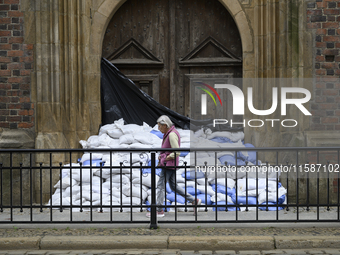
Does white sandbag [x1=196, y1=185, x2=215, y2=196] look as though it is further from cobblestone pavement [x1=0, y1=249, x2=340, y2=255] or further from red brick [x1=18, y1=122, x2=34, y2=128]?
red brick [x1=18, y1=122, x2=34, y2=128]

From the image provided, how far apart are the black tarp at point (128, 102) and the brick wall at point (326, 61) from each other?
1938 millimetres

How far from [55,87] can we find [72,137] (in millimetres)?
1072

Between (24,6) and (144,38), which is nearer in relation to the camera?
(24,6)

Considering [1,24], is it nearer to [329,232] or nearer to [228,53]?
[228,53]

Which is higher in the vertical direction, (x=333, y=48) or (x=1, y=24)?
(x=1, y=24)

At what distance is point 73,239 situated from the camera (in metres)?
6.11

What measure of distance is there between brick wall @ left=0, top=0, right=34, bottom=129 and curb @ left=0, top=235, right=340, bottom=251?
369 cm

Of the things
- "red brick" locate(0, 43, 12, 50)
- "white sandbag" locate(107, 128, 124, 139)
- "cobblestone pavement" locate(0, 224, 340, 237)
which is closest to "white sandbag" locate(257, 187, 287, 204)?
"cobblestone pavement" locate(0, 224, 340, 237)

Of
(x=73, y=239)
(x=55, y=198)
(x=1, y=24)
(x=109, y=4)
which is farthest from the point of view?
(x=109, y=4)

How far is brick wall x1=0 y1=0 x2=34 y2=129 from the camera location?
929cm

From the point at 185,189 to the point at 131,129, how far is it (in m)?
3.15

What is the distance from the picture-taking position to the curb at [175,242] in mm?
5945

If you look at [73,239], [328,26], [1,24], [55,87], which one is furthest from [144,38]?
[73,239]

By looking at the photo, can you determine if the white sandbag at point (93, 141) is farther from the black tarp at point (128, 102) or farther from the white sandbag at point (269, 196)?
the white sandbag at point (269, 196)
